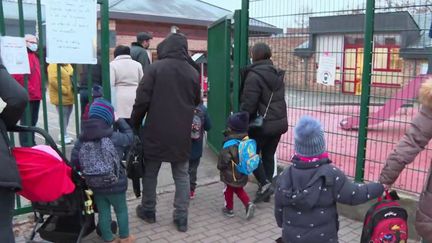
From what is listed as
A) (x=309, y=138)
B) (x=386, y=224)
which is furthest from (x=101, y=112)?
(x=386, y=224)

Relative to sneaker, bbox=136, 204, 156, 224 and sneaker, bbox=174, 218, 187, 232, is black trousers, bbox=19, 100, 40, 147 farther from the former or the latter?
sneaker, bbox=174, 218, 187, 232

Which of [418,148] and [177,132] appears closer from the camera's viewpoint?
[418,148]

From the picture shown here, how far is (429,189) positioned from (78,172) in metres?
2.70

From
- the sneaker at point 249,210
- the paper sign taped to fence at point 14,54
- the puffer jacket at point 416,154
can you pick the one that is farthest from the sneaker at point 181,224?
the puffer jacket at point 416,154

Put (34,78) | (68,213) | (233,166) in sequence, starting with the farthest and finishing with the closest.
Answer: (34,78), (233,166), (68,213)

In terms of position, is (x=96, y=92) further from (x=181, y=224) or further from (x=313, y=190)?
(x=313, y=190)

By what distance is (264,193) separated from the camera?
520cm

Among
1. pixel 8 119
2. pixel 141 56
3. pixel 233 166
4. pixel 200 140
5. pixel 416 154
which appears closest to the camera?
pixel 8 119

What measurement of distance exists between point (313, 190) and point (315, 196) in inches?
1.5

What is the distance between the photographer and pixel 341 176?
2.87m

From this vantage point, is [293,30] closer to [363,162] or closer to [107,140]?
[363,162]

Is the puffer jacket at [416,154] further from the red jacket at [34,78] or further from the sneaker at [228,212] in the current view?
the red jacket at [34,78]

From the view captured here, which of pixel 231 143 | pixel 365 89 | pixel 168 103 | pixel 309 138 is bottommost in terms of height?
pixel 231 143

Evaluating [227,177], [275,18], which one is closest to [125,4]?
[275,18]
